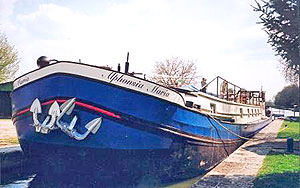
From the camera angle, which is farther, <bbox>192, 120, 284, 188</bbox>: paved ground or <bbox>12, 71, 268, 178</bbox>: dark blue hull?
<bbox>12, 71, 268, 178</bbox>: dark blue hull

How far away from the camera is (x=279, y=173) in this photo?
588cm

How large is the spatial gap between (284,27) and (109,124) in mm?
5118

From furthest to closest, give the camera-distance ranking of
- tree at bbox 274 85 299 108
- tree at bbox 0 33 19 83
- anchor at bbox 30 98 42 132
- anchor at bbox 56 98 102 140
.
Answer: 1. tree at bbox 274 85 299 108
2. tree at bbox 0 33 19 83
3. anchor at bbox 30 98 42 132
4. anchor at bbox 56 98 102 140

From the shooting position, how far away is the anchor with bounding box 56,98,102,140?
19.2 feet

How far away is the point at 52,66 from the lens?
636 cm

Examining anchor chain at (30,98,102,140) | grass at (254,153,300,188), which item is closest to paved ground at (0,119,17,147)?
anchor chain at (30,98,102,140)


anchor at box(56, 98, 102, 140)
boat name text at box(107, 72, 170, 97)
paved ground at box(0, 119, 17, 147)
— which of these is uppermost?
boat name text at box(107, 72, 170, 97)

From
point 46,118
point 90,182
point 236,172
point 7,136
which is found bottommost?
point 90,182

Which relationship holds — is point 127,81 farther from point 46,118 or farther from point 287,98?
point 287,98

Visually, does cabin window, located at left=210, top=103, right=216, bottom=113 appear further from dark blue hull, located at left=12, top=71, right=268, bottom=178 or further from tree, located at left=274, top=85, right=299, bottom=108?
tree, located at left=274, top=85, right=299, bottom=108

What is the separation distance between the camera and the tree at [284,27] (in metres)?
6.64

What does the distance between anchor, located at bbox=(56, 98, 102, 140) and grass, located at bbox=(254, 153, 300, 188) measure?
3.54 meters

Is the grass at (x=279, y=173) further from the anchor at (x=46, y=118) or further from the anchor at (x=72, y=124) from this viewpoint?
the anchor at (x=46, y=118)

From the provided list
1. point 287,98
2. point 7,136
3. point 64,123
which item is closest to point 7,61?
point 7,136
